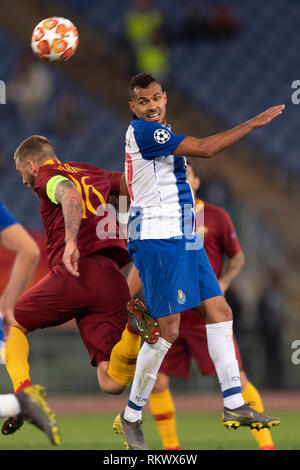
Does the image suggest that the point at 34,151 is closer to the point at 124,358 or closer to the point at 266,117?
the point at 124,358

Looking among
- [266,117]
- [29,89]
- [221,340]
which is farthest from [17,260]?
[29,89]

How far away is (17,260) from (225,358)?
4.79ft

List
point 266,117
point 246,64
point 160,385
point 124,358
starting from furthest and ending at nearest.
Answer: point 246,64, point 160,385, point 124,358, point 266,117

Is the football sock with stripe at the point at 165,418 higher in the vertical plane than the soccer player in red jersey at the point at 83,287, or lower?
lower

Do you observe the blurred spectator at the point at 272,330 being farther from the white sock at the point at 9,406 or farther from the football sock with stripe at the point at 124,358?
the white sock at the point at 9,406

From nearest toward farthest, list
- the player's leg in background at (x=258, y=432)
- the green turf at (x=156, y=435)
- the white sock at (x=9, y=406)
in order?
1. the white sock at (x=9, y=406)
2. the player's leg in background at (x=258, y=432)
3. the green turf at (x=156, y=435)

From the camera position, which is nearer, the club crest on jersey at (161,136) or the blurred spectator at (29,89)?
the club crest on jersey at (161,136)

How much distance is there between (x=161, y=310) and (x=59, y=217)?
1018mm

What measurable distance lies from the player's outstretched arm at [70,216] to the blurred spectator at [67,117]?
9.83m

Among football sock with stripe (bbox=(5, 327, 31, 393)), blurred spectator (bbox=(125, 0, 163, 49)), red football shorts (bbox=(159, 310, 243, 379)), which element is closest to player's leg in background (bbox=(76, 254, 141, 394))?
football sock with stripe (bbox=(5, 327, 31, 393))

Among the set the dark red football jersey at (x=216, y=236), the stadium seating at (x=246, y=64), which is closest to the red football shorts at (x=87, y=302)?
the dark red football jersey at (x=216, y=236)

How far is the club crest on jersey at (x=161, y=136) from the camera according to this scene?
207 inches

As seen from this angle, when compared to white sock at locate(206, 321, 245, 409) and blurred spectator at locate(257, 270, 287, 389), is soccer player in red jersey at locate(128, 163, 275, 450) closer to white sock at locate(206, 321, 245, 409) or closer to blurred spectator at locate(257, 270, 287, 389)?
white sock at locate(206, 321, 245, 409)

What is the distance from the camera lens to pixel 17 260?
4.89 meters
